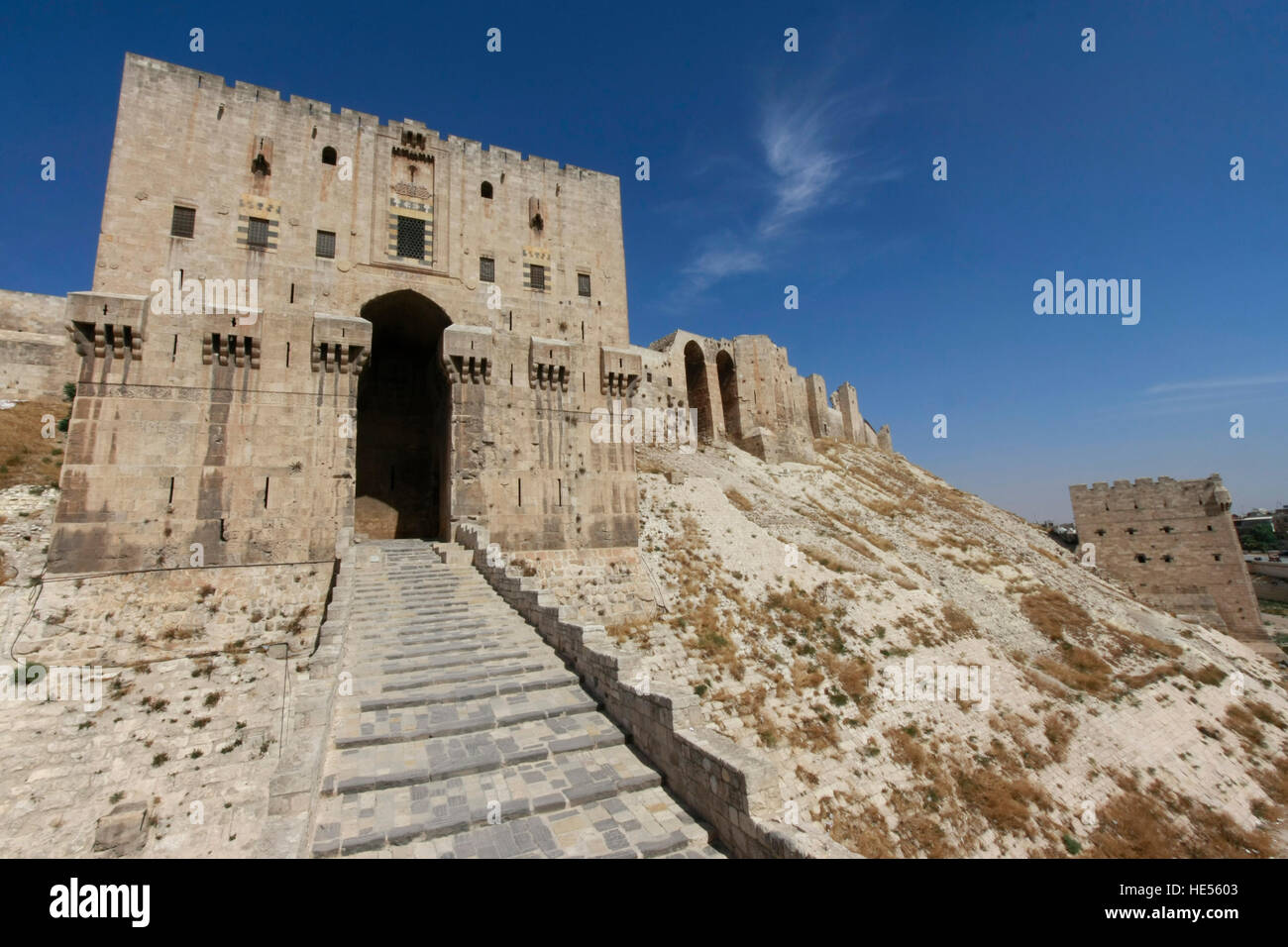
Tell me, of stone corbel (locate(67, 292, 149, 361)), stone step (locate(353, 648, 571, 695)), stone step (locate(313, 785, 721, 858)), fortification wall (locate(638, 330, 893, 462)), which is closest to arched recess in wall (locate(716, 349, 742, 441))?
fortification wall (locate(638, 330, 893, 462))

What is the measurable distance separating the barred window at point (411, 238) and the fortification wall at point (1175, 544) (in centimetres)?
4685

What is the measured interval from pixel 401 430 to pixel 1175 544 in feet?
161

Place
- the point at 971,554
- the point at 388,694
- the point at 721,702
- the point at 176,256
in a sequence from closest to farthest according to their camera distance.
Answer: the point at 388,694 → the point at 721,702 → the point at 176,256 → the point at 971,554

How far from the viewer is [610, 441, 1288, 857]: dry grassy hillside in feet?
41.2

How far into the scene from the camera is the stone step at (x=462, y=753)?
636cm

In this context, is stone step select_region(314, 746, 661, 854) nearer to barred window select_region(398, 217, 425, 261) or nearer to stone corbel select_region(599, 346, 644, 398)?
stone corbel select_region(599, 346, 644, 398)

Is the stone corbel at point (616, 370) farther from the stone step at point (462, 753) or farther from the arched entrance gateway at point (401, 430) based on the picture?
the stone step at point (462, 753)

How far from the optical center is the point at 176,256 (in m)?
15.1

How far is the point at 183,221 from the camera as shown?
15.4m

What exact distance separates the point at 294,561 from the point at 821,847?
49.7 feet

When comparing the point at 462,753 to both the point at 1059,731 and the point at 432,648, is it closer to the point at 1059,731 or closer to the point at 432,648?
the point at 432,648

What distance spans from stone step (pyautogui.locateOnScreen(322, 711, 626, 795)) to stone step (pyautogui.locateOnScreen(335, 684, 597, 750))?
0.34ft
